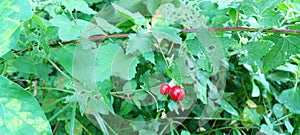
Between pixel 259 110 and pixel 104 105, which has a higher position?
pixel 104 105

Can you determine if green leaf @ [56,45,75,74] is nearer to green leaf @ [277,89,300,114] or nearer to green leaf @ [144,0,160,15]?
green leaf @ [144,0,160,15]

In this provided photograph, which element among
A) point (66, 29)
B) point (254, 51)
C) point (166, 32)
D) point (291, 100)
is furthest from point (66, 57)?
point (291, 100)

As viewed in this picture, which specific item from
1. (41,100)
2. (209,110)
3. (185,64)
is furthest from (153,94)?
(41,100)

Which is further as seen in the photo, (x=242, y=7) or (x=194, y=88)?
(x=194, y=88)

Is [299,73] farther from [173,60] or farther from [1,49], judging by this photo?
[1,49]

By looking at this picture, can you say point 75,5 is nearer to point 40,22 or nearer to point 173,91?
point 40,22

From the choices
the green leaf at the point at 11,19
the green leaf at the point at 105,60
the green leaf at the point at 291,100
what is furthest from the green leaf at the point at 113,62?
the green leaf at the point at 291,100

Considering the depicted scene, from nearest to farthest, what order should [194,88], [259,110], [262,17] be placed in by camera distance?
[262,17], [194,88], [259,110]
